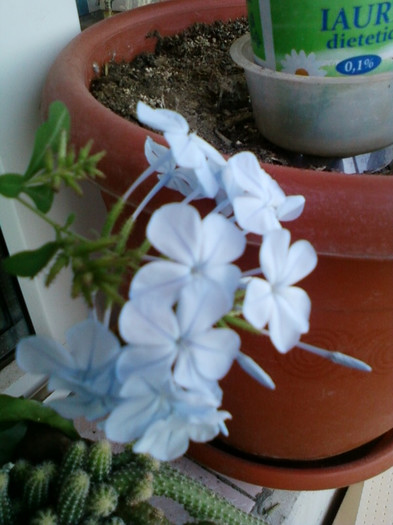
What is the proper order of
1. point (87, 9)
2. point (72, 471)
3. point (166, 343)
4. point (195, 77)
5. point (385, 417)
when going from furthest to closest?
point (87, 9) → point (195, 77) → point (385, 417) → point (72, 471) → point (166, 343)

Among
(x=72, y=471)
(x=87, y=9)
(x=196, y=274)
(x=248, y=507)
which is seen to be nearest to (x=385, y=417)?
(x=248, y=507)

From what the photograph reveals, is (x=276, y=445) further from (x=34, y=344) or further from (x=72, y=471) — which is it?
(x=34, y=344)

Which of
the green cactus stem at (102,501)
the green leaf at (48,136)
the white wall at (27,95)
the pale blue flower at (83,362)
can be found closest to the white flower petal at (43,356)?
the pale blue flower at (83,362)

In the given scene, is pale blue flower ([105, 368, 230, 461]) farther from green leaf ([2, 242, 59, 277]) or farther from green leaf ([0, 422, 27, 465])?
green leaf ([0, 422, 27, 465])

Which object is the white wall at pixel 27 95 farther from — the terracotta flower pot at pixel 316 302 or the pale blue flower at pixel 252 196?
the pale blue flower at pixel 252 196

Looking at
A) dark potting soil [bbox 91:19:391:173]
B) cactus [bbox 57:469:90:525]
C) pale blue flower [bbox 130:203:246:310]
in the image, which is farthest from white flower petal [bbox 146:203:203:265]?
dark potting soil [bbox 91:19:391:173]

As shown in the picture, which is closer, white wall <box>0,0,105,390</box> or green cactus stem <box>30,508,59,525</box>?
green cactus stem <box>30,508,59,525</box>

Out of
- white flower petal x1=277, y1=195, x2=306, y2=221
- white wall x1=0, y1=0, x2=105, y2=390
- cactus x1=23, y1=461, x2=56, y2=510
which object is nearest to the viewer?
white flower petal x1=277, y1=195, x2=306, y2=221

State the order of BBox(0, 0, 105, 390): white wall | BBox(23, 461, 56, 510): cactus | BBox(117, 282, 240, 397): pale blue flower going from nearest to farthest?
BBox(117, 282, 240, 397): pale blue flower < BBox(23, 461, 56, 510): cactus < BBox(0, 0, 105, 390): white wall
